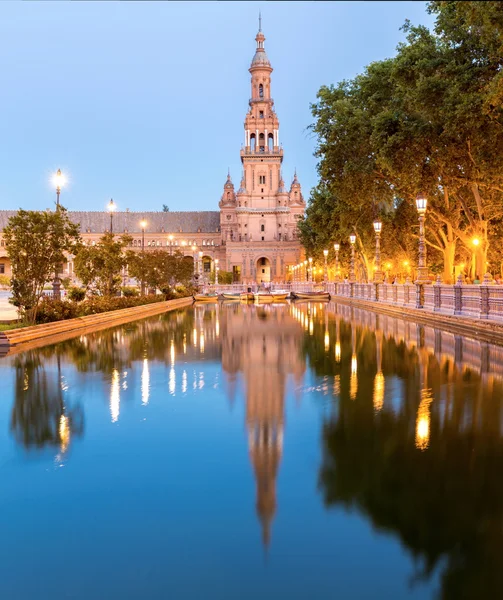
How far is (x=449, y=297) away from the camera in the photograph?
26.7 metres

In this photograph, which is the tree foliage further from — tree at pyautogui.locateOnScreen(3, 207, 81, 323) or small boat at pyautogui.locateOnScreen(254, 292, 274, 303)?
small boat at pyautogui.locateOnScreen(254, 292, 274, 303)

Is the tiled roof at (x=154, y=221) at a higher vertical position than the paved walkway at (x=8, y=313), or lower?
higher

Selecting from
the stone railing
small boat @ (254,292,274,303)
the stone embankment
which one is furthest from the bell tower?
the stone embankment

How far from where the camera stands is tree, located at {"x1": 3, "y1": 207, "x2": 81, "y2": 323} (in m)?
22.4

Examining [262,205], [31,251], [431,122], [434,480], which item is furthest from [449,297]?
[262,205]

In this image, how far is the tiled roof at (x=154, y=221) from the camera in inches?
6447

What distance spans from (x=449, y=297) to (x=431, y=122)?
26.4ft

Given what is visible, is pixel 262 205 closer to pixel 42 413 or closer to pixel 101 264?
pixel 101 264

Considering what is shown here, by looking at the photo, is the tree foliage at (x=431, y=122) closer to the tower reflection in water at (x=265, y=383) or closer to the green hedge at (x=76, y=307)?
the tower reflection in water at (x=265, y=383)

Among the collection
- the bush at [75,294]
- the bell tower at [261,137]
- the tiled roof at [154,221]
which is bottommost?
the bush at [75,294]

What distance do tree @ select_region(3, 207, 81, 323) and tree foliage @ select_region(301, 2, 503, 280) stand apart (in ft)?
49.2

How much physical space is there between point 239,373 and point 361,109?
28705 millimetres

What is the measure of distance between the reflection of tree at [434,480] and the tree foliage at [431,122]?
741cm

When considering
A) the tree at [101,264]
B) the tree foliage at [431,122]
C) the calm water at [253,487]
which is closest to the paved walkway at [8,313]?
the tree at [101,264]
